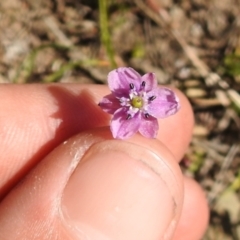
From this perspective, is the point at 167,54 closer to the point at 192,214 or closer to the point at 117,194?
the point at 192,214

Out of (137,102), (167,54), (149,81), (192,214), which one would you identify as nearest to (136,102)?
(137,102)

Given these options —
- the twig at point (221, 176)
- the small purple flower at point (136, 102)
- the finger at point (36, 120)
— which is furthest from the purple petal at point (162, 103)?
the twig at point (221, 176)

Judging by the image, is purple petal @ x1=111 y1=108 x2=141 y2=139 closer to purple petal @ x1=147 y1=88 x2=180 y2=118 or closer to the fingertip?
purple petal @ x1=147 y1=88 x2=180 y2=118

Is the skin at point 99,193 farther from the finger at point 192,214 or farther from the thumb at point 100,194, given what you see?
the finger at point 192,214

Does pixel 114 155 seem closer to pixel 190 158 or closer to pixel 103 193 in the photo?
pixel 103 193

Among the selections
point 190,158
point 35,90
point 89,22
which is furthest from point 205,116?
point 35,90
